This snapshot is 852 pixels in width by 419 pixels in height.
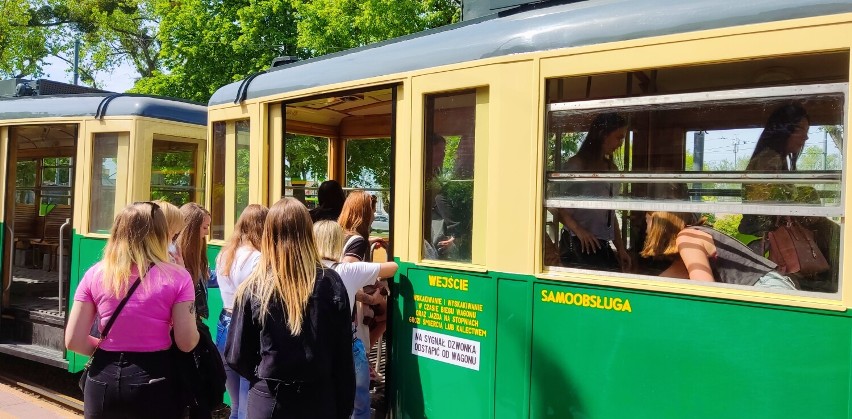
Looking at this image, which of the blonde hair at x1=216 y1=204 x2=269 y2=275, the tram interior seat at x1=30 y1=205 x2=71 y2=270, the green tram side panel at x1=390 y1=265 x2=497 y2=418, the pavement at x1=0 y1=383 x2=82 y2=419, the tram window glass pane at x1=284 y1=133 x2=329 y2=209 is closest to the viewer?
the green tram side panel at x1=390 y1=265 x2=497 y2=418

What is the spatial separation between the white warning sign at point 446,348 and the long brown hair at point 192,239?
4.61ft

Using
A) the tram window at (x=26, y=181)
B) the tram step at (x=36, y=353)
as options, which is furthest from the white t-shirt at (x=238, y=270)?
the tram window at (x=26, y=181)

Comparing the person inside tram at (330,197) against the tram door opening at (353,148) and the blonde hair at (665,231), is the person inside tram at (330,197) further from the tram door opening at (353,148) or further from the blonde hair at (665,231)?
the blonde hair at (665,231)

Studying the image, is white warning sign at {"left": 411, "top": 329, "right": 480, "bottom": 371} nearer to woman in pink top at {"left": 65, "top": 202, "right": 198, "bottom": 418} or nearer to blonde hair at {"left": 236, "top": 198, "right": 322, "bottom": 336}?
blonde hair at {"left": 236, "top": 198, "right": 322, "bottom": 336}

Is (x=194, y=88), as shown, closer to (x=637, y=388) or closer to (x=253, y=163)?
(x=253, y=163)

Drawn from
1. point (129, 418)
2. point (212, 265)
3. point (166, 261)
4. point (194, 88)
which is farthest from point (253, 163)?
point (194, 88)

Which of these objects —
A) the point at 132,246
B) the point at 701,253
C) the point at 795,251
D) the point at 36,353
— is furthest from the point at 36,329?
the point at 795,251

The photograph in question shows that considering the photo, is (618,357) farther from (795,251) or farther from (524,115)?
(524,115)

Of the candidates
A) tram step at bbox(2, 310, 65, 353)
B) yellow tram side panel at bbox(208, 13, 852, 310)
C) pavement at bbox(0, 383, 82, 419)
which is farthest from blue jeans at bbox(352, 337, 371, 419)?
tram step at bbox(2, 310, 65, 353)

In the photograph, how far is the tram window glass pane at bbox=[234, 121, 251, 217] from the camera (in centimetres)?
527

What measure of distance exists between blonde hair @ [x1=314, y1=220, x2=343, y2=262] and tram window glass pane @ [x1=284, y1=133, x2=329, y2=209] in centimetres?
140

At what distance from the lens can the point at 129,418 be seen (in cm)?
294

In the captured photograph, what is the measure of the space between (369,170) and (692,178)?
563cm

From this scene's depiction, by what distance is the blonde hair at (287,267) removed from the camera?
9.39ft
